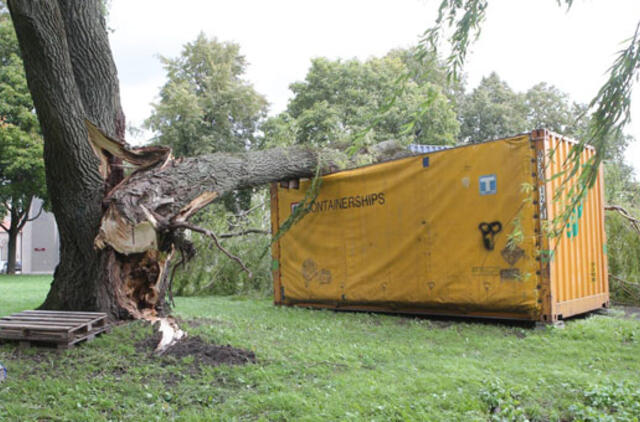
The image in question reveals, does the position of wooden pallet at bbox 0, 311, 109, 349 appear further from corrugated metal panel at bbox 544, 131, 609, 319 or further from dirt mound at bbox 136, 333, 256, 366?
corrugated metal panel at bbox 544, 131, 609, 319

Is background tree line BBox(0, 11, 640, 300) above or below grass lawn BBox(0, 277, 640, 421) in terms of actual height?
above

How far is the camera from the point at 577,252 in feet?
25.4

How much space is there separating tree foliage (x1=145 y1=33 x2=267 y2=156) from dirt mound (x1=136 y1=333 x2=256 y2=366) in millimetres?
22748

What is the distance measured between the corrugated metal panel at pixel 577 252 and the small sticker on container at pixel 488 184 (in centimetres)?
69

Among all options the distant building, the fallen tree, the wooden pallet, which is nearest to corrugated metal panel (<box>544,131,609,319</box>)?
the fallen tree

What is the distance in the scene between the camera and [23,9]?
5.81 m

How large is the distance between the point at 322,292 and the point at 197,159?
146 inches

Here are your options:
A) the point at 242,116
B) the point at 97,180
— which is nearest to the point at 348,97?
the point at 242,116

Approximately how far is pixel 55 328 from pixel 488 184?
566 centimetres

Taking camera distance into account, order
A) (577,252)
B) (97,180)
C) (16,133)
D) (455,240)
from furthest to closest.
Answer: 1. (16,133)
2. (455,240)
3. (577,252)
4. (97,180)

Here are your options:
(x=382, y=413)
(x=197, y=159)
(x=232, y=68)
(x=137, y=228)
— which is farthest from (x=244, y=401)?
(x=232, y=68)

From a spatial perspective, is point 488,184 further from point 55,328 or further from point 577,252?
point 55,328

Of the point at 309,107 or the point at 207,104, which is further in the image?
the point at 207,104

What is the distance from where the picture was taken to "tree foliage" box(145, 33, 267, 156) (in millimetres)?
28859
